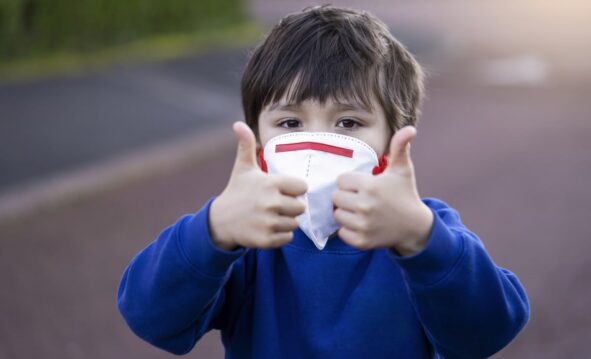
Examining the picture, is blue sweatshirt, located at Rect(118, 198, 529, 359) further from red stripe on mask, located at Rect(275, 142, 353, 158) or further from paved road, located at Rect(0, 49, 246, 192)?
paved road, located at Rect(0, 49, 246, 192)

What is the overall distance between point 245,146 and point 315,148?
232 millimetres

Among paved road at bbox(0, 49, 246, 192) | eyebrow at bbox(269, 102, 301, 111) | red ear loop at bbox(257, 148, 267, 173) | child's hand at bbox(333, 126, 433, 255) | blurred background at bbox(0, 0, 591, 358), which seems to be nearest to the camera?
child's hand at bbox(333, 126, 433, 255)

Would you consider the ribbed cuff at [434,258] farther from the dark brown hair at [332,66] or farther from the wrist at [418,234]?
the dark brown hair at [332,66]

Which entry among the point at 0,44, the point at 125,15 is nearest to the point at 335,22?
the point at 0,44

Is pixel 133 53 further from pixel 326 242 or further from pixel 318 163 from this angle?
pixel 318 163

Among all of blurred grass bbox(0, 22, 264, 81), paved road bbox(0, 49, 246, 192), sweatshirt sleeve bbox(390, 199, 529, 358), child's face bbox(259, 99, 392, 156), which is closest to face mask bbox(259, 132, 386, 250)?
child's face bbox(259, 99, 392, 156)

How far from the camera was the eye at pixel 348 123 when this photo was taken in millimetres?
1970

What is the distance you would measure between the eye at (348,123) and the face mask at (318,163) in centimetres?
13

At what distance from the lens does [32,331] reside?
13.7 ft

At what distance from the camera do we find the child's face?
196 cm

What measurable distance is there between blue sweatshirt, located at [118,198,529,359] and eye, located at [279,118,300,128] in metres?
0.26

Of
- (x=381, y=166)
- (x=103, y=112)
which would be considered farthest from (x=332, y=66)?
(x=103, y=112)

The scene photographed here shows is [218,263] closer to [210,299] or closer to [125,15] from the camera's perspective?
[210,299]

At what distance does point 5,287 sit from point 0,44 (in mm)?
5552
